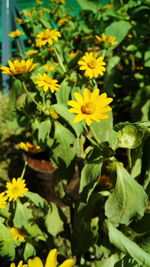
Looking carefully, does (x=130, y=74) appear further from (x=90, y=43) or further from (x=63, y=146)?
(x=63, y=146)

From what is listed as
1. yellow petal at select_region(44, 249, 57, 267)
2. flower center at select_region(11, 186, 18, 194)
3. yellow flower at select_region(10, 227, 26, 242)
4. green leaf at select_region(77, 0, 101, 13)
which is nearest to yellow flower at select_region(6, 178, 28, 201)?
flower center at select_region(11, 186, 18, 194)

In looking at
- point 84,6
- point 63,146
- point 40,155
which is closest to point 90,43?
point 84,6

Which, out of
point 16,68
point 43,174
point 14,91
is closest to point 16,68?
point 16,68

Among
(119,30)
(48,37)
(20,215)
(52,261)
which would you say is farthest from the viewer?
(119,30)

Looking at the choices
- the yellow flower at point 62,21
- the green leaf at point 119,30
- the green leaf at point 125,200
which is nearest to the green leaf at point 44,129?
the green leaf at point 125,200

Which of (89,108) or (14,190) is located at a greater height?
(89,108)

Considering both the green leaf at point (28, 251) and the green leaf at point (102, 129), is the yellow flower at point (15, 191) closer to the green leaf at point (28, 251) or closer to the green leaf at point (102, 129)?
the green leaf at point (28, 251)

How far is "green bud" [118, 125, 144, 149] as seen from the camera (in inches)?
34.5

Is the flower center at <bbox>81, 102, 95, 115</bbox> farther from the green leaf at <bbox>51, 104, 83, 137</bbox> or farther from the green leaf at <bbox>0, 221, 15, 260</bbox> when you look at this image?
the green leaf at <bbox>0, 221, 15, 260</bbox>

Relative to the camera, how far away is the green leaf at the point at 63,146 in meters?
1.15

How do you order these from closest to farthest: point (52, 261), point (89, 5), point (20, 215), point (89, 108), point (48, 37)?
point (52, 261), point (89, 108), point (20, 215), point (48, 37), point (89, 5)

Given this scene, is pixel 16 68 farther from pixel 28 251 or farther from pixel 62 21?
pixel 62 21

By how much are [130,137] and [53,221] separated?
63cm

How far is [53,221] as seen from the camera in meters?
1.32
